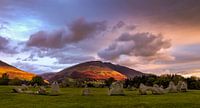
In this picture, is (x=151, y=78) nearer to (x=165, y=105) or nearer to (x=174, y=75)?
(x=174, y=75)

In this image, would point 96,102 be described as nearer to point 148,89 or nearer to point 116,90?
point 116,90

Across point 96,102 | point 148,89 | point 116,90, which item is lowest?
point 96,102

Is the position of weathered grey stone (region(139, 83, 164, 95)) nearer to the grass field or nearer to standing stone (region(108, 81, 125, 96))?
standing stone (region(108, 81, 125, 96))

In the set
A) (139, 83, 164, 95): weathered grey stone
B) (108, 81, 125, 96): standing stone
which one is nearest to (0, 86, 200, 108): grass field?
(108, 81, 125, 96): standing stone

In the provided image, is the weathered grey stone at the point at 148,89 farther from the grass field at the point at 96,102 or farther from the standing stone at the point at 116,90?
the grass field at the point at 96,102

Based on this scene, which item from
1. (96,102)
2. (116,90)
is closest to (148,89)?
(116,90)

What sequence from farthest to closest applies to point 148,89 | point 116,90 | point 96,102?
point 148,89 < point 116,90 < point 96,102

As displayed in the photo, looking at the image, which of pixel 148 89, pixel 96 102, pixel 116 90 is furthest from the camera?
pixel 148 89

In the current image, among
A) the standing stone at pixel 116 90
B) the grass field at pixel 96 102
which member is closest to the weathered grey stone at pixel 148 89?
the standing stone at pixel 116 90

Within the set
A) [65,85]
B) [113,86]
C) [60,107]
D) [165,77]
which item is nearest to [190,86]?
[165,77]

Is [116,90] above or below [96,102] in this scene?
above

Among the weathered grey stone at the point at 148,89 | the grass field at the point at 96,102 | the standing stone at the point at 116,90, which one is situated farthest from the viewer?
Answer: the weathered grey stone at the point at 148,89

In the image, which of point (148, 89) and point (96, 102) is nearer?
point (96, 102)

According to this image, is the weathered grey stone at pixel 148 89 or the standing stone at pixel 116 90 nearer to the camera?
the standing stone at pixel 116 90
